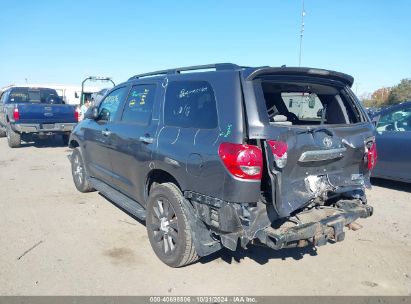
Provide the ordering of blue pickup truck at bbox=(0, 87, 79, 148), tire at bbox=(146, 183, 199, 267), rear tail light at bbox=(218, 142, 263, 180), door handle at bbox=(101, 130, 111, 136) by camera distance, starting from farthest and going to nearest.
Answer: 1. blue pickup truck at bbox=(0, 87, 79, 148)
2. door handle at bbox=(101, 130, 111, 136)
3. tire at bbox=(146, 183, 199, 267)
4. rear tail light at bbox=(218, 142, 263, 180)

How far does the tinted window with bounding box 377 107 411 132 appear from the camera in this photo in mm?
6430

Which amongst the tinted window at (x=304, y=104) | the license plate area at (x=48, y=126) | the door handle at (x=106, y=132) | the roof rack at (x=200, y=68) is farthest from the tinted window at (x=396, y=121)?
the license plate area at (x=48, y=126)

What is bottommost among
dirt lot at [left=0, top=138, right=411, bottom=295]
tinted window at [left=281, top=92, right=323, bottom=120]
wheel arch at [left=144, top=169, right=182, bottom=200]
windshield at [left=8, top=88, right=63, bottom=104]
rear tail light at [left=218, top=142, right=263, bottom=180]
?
dirt lot at [left=0, top=138, right=411, bottom=295]

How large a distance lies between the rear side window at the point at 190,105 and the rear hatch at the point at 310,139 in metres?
0.41

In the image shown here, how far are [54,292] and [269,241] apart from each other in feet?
6.41

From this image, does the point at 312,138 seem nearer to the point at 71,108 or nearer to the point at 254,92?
the point at 254,92

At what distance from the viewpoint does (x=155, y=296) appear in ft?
10.3

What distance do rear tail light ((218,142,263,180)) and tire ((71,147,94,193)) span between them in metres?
3.73

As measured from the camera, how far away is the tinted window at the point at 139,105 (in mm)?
4105

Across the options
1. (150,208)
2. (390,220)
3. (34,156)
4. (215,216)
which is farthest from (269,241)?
(34,156)

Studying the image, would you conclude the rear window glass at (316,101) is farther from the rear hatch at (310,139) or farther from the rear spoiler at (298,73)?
the rear spoiler at (298,73)

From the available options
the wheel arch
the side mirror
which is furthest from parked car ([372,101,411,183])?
the side mirror

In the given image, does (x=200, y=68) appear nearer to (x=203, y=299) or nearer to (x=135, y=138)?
(x=135, y=138)

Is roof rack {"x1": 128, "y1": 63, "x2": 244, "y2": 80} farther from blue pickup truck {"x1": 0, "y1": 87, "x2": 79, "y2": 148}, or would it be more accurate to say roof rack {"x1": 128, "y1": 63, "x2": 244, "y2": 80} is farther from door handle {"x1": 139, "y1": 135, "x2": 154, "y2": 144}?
blue pickup truck {"x1": 0, "y1": 87, "x2": 79, "y2": 148}
